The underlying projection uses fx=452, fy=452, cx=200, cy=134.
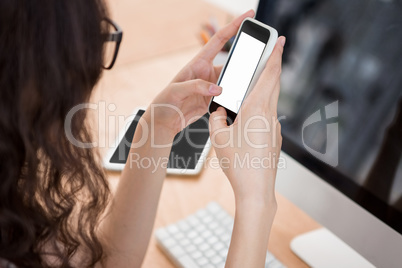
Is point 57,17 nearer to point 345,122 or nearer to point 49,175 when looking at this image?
point 49,175

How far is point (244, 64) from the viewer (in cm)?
58

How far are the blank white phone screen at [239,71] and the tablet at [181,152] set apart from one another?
0.68 ft

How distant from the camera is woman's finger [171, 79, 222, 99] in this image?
0.58 meters

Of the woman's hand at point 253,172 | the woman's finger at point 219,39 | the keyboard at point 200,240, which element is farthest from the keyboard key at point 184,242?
the woman's finger at point 219,39

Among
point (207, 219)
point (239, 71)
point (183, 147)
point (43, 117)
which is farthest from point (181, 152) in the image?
point (43, 117)

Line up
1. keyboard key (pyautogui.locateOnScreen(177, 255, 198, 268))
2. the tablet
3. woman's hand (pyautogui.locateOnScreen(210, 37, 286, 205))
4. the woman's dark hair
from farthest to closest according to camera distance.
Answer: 1. the tablet
2. keyboard key (pyautogui.locateOnScreen(177, 255, 198, 268))
3. woman's hand (pyautogui.locateOnScreen(210, 37, 286, 205))
4. the woman's dark hair

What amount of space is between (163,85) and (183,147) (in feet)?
0.79

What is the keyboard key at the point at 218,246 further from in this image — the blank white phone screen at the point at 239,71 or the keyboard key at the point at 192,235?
the blank white phone screen at the point at 239,71

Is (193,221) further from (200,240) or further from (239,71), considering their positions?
(239,71)

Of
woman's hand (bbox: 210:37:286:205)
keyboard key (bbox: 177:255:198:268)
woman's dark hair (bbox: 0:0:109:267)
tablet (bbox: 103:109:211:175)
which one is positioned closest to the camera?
woman's dark hair (bbox: 0:0:109:267)

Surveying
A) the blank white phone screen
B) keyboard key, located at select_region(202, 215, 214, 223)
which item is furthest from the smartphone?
keyboard key, located at select_region(202, 215, 214, 223)

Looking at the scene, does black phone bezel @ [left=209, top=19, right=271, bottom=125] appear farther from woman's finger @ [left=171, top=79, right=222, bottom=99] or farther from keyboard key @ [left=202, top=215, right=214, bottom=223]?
keyboard key @ [left=202, top=215, right=214, bottom=223]

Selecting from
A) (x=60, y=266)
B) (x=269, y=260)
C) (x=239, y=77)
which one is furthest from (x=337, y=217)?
(x=60, y=266)

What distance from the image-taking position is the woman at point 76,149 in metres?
0.40
